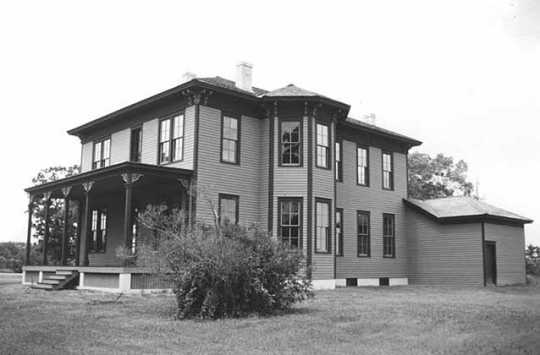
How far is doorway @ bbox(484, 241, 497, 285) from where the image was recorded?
82.9 feet

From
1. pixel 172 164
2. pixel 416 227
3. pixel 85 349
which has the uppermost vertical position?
pixel 172 164

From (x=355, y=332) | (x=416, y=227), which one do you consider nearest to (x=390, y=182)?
(x=416, y=227)

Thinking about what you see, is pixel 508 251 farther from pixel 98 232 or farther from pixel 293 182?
pixel 98 232

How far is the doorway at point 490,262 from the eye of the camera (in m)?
25.3

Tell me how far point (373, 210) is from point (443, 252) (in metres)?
3.50

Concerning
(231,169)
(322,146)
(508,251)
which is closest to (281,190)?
(231,169)

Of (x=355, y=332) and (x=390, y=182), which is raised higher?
(x=390, y=182)

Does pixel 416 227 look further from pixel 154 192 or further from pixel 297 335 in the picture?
pixel 297 335

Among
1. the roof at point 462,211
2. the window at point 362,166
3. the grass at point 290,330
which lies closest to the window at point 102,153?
the window at point 362,166

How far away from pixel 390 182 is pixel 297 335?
18.4 m

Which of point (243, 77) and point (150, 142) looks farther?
point (243, 77)

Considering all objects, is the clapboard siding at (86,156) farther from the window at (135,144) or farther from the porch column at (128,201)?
the porch column at (128,201)

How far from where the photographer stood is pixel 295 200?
69.8 ft

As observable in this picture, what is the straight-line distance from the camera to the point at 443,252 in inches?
1022
